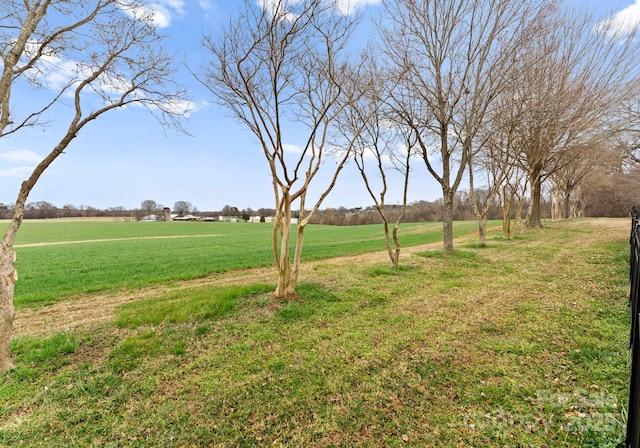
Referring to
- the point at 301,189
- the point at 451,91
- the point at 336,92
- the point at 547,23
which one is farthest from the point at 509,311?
the point at 547,23

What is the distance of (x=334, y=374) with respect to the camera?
3.17 meters

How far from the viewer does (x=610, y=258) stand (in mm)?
8070

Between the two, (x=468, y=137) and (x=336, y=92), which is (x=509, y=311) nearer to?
(x=336, y=92)

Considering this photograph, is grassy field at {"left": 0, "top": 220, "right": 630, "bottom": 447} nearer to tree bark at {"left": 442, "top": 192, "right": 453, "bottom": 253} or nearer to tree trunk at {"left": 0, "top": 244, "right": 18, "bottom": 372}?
tree trunk at {"left": 0, "top": 244, "right": 18, "bottom": 372}

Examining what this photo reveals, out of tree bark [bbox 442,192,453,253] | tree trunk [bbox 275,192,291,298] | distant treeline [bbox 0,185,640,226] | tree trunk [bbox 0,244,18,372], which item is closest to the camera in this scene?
tree trunk [bbox 0,244,18,372]

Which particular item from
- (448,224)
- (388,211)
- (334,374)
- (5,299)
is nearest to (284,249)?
(334,374)

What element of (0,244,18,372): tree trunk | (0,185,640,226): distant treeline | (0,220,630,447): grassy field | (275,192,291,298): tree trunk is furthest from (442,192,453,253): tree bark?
(0,185,640,226): distant treeline

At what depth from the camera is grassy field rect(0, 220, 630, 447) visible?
2371 millimetres

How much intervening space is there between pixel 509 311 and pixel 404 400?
3182 millimetres

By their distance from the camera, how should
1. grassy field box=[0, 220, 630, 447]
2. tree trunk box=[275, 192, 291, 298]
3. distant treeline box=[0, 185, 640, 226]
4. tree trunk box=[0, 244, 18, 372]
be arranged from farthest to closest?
1. distant treeline box=[0, 185, 640, 226]
2. tree trunk box=[275, 192, 291, 298]
3. tree trunk box=[0, 244, 18, 372]
4. grassy field box=[0, 220, 630, 447]

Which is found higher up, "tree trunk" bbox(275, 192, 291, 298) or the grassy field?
"tree trunk" bbox(275, 192, 291, 298)

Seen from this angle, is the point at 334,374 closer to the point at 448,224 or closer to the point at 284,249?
the point at 284,249

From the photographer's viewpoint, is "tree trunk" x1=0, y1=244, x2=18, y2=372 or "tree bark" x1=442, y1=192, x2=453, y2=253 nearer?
Result: "tree trunk" x1=0, y1=244, x2=18, y2=372

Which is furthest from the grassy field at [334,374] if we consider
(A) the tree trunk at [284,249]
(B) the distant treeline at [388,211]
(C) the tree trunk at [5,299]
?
(B) the distant treeline at [388,211]
